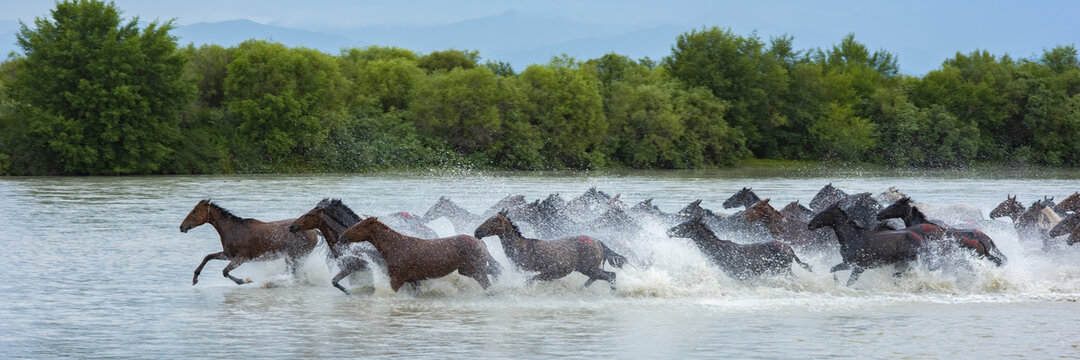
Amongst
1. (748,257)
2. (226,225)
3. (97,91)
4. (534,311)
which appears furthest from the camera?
(97,91)

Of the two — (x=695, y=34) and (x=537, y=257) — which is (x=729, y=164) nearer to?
(x=695, y=34)

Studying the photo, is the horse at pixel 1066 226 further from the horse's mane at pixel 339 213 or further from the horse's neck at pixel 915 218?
the horse's mane at pixel 339 213

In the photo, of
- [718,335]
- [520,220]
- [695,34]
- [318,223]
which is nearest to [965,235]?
[718,335]

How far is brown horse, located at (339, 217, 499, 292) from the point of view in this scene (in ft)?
37.6

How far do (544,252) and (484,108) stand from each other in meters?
43.9

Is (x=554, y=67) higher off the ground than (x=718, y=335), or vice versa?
(x=554, y=67)

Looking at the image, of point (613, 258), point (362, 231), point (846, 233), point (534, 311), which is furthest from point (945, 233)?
point (362, 231)

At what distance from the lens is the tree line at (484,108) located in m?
44.8

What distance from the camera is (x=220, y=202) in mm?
27672

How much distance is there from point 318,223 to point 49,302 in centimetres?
299

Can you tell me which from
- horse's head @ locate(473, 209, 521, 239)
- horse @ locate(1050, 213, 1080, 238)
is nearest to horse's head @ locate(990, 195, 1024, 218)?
horse @ locate(1050, 213, 1080, 238)

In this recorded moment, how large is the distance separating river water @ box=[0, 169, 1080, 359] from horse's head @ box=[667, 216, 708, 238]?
0.41 m

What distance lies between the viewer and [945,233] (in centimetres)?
1248

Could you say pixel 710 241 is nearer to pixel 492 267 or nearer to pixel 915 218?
pixel 492 267
